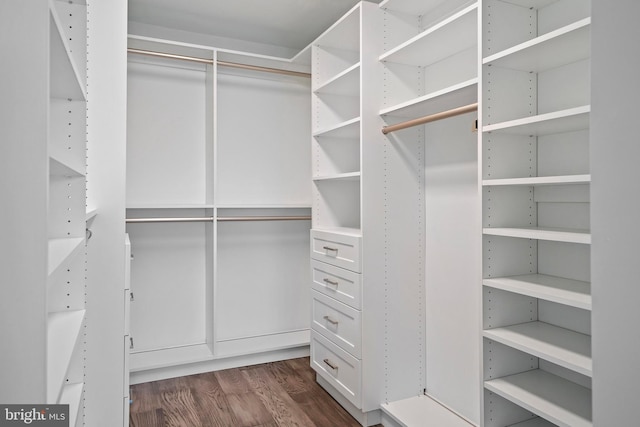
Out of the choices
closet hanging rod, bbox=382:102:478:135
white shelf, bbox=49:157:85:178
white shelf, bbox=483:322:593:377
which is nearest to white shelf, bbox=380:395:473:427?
white shelf, bbox=483:322:593:377

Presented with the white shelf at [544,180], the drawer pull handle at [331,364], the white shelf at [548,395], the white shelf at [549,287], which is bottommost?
the drawer pull handle at [331,364]

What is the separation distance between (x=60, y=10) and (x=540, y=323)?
6.93 ft

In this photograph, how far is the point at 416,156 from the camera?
2.40 meters

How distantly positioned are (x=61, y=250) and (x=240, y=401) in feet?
6.21

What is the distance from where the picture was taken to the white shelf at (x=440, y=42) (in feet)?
5.85

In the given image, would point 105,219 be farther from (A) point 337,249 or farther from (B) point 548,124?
(B) point 548,124

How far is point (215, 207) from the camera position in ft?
9.80

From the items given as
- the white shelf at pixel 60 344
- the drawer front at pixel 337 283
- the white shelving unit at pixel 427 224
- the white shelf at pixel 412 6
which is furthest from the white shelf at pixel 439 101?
the white shelf at pixel 60 344

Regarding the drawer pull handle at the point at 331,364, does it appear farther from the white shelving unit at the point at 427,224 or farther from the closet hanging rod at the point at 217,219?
the closet hanging rod at the point at 217,219

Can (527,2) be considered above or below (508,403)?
above

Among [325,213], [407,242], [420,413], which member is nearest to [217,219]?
[325,213]

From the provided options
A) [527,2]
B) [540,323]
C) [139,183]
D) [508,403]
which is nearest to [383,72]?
[527,2]

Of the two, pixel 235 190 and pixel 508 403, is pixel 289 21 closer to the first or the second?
pixel 235 190

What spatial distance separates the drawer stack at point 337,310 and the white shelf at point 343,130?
0.65 m
